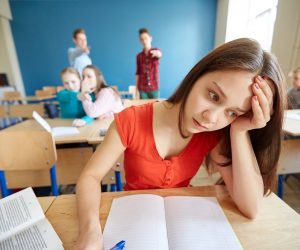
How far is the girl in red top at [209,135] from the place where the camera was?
1.66ft

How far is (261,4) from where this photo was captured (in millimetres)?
3357

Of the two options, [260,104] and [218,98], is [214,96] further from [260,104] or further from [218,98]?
[260,104]

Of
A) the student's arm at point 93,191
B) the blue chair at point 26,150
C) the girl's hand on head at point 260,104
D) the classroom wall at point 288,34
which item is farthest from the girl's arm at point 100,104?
the classroom wall at point 288,34

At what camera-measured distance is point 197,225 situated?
48cm

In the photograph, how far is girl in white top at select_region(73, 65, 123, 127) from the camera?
170 centimetres

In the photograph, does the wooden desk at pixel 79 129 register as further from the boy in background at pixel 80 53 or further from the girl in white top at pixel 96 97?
the boy in background at pixel 80 53

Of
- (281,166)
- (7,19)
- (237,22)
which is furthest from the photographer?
(7,19)

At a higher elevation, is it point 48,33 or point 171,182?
point 48,33

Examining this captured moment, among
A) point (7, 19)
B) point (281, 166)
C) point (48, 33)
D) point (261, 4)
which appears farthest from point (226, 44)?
point (7, 19)

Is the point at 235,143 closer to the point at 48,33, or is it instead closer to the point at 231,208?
the point at 231,208

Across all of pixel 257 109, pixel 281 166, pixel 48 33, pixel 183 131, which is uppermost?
pixel 48 33

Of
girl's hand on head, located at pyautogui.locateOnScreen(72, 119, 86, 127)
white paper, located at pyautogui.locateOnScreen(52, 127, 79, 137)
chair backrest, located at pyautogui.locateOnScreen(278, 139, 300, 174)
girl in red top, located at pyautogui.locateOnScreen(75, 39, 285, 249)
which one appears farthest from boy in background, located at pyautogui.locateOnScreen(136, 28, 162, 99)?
girl in red top, located at pyautogui.locateOnScreen(75, 39, 285, 249)

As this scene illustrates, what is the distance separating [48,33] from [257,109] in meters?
5.51

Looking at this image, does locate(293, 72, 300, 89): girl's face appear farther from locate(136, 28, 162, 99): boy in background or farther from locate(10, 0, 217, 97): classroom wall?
locate(10, 0, 217, 97): classroom wall
